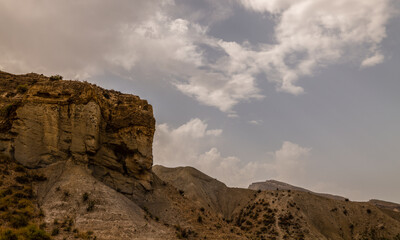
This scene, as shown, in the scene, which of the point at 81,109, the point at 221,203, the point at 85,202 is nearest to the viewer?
the point at 85,202

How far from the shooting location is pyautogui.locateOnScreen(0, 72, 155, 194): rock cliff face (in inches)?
1021

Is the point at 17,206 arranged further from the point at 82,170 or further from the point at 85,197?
the point at 82,170

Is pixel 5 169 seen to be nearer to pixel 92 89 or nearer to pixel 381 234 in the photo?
pixel 92 89

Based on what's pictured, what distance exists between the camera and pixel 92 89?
95.5 feet

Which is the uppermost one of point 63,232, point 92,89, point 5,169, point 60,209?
point 92,89

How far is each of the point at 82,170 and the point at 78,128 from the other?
170 inches

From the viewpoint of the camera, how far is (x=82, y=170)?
26281 millimetres

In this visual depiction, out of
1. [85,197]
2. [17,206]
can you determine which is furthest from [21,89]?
[85,197]

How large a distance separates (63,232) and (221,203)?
173ft

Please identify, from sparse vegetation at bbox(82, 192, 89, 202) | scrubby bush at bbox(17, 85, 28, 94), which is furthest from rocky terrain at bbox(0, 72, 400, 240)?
scrubby bush at bbox(17, 85, 28, 94)

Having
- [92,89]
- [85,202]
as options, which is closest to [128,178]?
[85,202]

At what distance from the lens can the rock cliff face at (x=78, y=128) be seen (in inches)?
1021

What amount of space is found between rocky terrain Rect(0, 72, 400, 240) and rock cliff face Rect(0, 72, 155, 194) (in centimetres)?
9

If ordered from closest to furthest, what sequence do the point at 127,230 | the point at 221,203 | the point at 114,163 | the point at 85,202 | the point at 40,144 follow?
the point at 127,230
the point at 85,202
the point at 40,144
the point at 114,163
the point at 221,203
